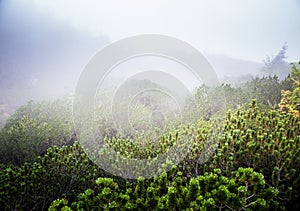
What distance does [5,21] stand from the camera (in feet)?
218

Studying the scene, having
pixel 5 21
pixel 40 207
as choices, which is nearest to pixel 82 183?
pixel 40 207

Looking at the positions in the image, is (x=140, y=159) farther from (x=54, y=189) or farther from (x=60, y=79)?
(x=60, y=79)

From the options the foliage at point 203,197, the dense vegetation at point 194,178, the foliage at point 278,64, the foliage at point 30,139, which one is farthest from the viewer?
the foliage at point 278,64

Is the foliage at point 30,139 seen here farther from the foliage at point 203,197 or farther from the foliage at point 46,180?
the foliage at point 203,197

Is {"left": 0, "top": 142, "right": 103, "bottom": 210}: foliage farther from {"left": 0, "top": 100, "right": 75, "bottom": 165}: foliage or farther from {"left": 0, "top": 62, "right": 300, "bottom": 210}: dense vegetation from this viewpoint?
{"left": 0, "top": 100, "right": 75, "bottom": 165}: foliage

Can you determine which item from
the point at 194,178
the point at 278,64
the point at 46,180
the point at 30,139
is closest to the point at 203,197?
the point at 194,178

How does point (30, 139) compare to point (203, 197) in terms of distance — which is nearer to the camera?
point (203, 197)

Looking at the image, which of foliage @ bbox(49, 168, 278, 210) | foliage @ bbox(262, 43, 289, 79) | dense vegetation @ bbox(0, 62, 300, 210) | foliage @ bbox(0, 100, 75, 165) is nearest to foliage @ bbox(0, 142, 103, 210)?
dense vegetation @ bbox(0, 62, 300, 210)

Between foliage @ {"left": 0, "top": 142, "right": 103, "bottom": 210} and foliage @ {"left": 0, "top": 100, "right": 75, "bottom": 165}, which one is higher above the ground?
foliage @ {"left": 0, "top": 100, "right": 75, "bottom": 165}

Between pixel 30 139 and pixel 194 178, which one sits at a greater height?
pixel 30 139

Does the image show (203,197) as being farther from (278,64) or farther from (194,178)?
(278,64)

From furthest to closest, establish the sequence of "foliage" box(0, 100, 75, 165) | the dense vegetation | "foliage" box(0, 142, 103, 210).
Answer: "foliage" box(0, 100, 75, 165), "foliage" box(0, 142, 103, 210), the dense vegetation

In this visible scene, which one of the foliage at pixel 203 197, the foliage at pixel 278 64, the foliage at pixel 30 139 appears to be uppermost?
the foliage at pixel 278 64

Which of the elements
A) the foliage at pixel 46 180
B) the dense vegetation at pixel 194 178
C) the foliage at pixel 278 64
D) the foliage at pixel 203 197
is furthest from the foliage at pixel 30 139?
the foliage at pixel 278 64
